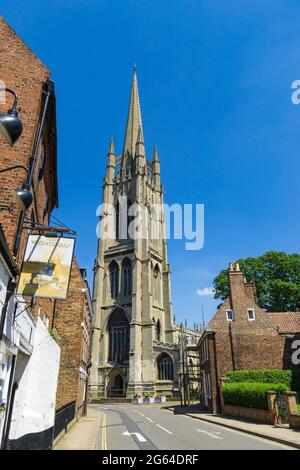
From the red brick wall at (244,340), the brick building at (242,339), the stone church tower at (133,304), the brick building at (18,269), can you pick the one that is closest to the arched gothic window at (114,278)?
the stone church tower at (133,304)

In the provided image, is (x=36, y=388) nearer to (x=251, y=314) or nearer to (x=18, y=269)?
(x=18, y=269)

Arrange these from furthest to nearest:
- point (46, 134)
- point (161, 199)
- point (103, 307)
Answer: point (161, 199) → point (103, 307) → point (46, 134)

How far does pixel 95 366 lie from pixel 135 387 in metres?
8.34

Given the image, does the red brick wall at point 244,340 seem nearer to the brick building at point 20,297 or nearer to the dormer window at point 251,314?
the dormer window at point 251,314

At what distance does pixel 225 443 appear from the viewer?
11367 mm

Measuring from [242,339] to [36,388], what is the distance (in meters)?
18.2

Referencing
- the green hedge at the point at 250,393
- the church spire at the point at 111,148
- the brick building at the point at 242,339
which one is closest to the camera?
the green hedge at the point at 250,393

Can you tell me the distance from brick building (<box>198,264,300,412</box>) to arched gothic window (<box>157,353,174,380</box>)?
2520 cm

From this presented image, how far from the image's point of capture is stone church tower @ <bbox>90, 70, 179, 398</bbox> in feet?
164

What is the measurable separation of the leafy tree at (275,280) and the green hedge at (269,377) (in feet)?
56.6

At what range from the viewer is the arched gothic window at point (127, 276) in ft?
188

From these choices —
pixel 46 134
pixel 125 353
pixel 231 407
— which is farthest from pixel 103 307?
pixel 46 134

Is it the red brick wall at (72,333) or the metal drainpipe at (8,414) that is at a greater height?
the red brick wall at (72,333)
